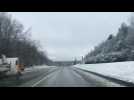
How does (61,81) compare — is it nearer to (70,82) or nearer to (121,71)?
(70,82)

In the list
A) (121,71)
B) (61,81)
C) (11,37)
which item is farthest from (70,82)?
(11,37)

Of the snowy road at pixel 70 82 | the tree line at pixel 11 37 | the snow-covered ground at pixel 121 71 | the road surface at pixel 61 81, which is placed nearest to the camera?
the snowy road at pixel 70 82

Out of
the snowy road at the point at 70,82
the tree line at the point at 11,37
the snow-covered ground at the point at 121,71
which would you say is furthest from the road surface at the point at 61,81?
the tree line at the point at 11,37

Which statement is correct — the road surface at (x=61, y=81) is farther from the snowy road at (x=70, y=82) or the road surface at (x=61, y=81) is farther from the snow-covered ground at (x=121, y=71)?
the snow-covered ground at (x=121, y=71)

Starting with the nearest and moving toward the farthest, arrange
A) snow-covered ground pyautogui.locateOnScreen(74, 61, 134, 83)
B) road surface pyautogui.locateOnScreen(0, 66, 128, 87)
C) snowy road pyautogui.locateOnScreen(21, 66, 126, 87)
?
snowy road pyautogui.locateOnScreen(21, 66, 126, 87)
road surface pyautogui.locateOnScreen(0, 66, 128, 87)
snow-covered ground pyautogui.locateOnScreen(74, 61, 134, 83)

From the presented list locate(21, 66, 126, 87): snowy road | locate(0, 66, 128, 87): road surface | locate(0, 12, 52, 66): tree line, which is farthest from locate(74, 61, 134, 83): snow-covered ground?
locate(0, 12, 52, 66): tree line

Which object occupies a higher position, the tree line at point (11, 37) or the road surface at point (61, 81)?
the tree line at point (11, 37)

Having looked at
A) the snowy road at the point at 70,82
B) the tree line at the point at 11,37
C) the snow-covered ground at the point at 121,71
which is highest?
the tree line at the point at 11,37

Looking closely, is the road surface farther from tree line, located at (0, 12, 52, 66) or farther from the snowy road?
tree line, located at (0, 12, 52, 66)

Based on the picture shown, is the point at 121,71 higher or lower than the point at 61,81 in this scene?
higher

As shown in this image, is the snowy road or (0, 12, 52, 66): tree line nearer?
the snowy road
